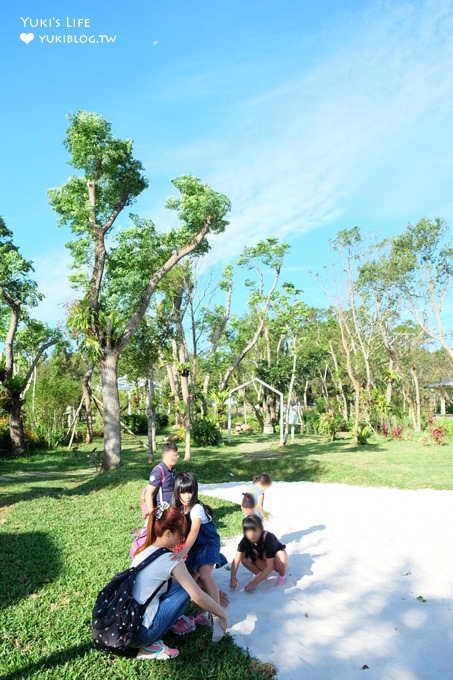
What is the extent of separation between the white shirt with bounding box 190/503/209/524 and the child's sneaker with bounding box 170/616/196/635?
0.76 meters

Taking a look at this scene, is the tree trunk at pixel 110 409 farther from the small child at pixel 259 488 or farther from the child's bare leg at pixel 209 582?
the child's bare leg at pixel 209 582

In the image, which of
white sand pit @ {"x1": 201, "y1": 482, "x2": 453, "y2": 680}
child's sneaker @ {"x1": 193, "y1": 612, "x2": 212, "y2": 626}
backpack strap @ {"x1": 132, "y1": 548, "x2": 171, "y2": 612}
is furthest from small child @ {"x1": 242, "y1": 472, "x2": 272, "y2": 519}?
backpack strap @ {"x1": 132, "y1": 548, "x2": 171, "y2": 612}

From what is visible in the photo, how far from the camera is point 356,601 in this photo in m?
4.57

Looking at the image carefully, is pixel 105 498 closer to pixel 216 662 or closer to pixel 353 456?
pixel 216 662

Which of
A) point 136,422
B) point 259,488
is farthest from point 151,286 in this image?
point 136,422

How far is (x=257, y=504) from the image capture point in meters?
6.11

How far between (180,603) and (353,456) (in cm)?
1383

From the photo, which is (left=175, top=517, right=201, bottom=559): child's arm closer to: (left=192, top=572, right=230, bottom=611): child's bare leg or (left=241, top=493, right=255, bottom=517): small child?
(left=192, top=572, right=230, bottom=611): child's bare leg

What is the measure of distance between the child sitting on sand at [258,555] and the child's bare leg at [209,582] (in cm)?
64

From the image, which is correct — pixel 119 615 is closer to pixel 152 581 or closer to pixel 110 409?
pixel 152 581

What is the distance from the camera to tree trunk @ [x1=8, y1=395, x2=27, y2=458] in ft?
59.0

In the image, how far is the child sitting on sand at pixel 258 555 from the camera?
491cm

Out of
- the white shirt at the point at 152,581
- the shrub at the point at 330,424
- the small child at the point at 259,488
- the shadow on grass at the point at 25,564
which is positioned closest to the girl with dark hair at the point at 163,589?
the white shirt at the point at 152,581

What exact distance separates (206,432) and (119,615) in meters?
17.5
